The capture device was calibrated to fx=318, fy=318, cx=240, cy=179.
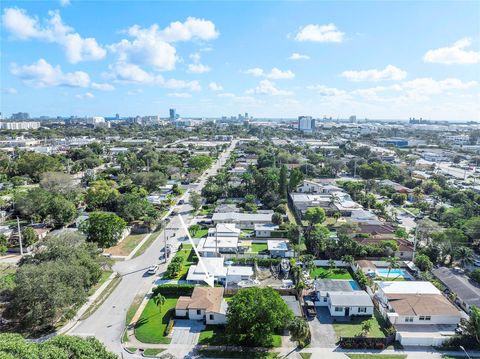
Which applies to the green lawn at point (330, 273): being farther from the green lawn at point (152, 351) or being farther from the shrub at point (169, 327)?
the green lawn at point (152, 351)

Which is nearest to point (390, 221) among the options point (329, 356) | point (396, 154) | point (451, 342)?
point (451, 342)

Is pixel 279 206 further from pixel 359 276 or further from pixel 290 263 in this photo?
pixel 359 276

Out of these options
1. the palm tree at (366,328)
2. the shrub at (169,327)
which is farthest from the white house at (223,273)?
the palm tree at (366,328)

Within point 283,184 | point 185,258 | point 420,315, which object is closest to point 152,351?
point 185,258

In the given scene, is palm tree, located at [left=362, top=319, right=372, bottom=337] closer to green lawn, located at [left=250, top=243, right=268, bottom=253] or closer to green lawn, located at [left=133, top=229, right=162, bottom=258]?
green lawn, located at [left=250, top=243, right=268, bottom=253]

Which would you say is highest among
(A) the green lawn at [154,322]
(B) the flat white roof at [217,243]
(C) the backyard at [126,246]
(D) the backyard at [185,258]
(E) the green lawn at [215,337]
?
(B) the flat white roof at [217,243]

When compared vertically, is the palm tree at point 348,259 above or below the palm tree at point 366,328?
above

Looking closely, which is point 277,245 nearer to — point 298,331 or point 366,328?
point 366,328
